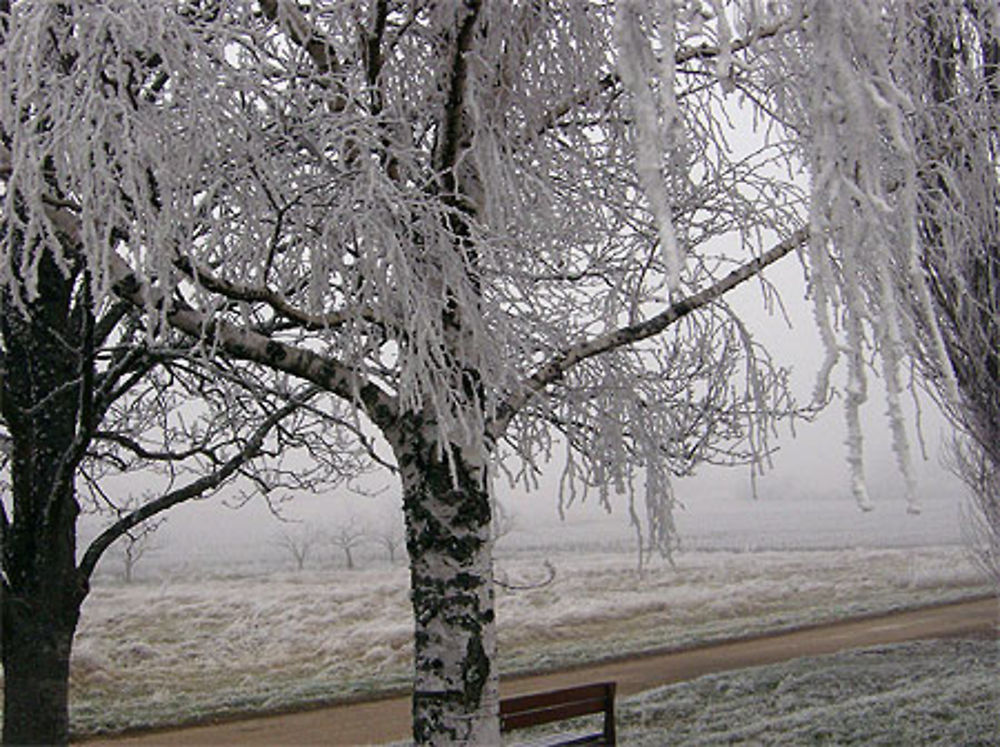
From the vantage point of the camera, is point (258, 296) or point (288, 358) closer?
point (258, 296)

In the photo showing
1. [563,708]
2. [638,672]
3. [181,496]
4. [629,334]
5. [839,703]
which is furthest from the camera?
[638,672]

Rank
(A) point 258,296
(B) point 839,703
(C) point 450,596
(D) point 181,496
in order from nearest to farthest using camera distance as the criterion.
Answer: (A) point 258,296 → (C) point 450,596 → (D) point 181,496 → (B) point 839,703

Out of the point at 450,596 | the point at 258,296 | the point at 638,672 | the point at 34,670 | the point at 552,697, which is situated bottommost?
the point at 638,672

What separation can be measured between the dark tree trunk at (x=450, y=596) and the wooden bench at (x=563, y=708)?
2416mm

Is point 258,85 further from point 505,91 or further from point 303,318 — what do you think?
point 505,91

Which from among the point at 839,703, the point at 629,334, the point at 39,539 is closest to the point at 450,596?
the point at 629,334

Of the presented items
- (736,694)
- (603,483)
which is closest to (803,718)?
(736,694)

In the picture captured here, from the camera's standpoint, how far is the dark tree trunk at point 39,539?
5375 millimetres

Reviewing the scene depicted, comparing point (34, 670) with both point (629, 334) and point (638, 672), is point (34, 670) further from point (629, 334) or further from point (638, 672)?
point (638, 672)

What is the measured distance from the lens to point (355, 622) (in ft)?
56.2

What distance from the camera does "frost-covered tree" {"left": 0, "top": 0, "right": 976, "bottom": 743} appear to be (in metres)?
2.10

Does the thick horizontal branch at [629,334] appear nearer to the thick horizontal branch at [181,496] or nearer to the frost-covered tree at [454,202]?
the frost-covered tree at [454,202]

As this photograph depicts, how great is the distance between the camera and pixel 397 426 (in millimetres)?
3602

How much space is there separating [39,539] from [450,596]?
3.25 m
